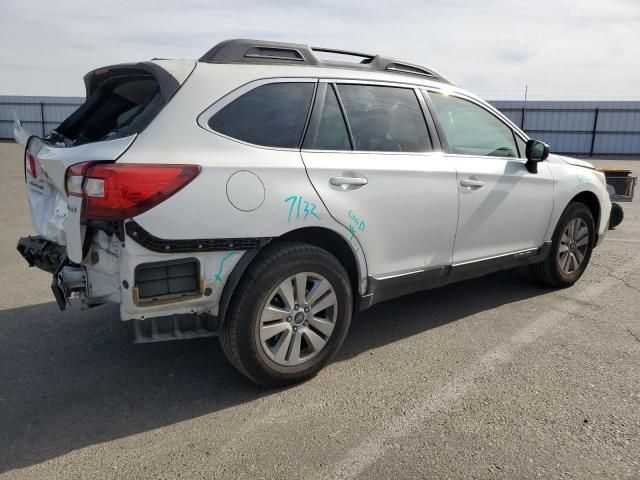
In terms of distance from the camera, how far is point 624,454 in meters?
2.57

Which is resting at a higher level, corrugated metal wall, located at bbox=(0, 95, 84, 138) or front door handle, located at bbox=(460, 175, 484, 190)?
corrugated metal wall, located at bbox=(0, 95, 84, 138)

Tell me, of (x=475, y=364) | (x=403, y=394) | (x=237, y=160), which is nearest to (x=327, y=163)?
(x=237, y=160)

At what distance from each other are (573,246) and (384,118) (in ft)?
8.61

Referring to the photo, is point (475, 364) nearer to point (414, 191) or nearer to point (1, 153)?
point (414, 191)

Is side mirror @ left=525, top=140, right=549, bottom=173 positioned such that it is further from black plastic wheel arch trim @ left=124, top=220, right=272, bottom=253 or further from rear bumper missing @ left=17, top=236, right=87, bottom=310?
rear bumper missing @ left=17, top=236, right=87, bottom=310

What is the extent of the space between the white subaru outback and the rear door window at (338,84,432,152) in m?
0.01

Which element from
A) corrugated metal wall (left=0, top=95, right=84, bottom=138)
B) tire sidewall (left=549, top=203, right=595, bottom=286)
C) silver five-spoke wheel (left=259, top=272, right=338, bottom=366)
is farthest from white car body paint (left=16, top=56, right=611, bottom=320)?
corrugated metal wall (left=0, top=95, right=84, bottom=138)

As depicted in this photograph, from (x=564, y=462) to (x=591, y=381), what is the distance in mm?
963

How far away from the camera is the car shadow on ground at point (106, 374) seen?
2799 millimetres

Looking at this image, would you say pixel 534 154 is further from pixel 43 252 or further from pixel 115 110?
pixel 43 252

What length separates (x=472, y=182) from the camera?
157 inches

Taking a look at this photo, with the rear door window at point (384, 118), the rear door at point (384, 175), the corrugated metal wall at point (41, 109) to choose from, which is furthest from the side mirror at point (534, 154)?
the corrugated metal wall at point (41, 109)

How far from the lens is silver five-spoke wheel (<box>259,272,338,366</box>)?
305cm

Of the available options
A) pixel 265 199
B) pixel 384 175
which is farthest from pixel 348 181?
pixel 265 199
